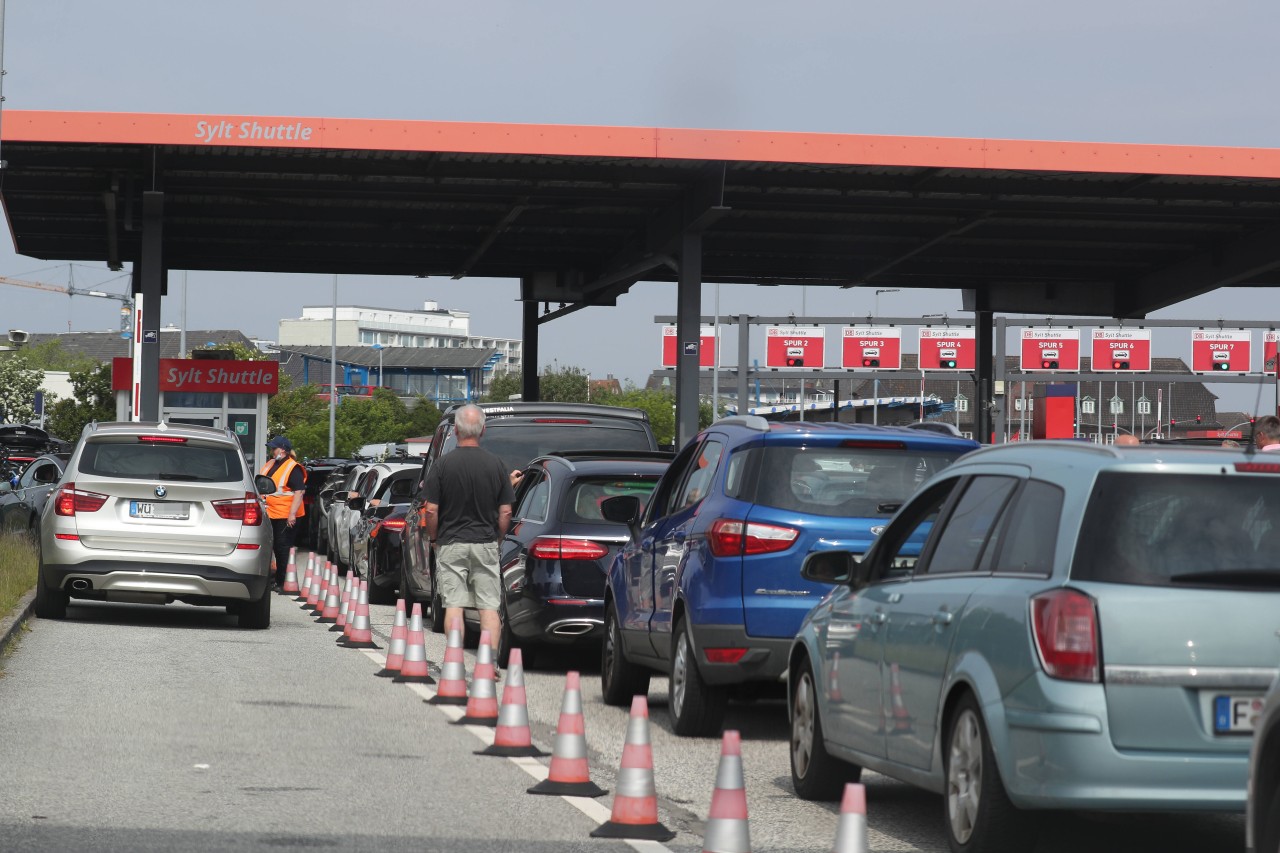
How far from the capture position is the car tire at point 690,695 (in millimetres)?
10570

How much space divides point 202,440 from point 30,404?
8620cm

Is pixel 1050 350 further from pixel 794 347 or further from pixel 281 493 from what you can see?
pixel 281 493

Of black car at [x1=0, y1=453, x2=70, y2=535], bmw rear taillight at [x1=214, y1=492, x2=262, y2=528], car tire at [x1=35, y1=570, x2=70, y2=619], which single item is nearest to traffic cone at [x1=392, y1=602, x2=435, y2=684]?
bmw rear taillight at [x1=214, y1=492, x2=262, y2=528]

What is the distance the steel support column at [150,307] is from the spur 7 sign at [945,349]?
38.0 meters

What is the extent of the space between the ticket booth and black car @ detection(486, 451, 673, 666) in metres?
21.7

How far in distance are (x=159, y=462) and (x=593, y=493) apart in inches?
191

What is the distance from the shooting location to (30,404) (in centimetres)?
9912

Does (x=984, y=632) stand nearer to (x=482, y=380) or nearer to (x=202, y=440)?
(x=202, y=440)

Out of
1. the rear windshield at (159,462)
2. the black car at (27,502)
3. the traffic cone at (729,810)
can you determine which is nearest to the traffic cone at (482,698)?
the traffic cone at (729,810)

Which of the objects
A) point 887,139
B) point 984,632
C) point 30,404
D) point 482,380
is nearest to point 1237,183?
point 887,139

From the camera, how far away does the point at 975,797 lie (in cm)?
673

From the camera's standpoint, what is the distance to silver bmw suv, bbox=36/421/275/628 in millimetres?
16469

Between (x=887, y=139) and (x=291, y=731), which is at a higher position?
(x=887, y=139)

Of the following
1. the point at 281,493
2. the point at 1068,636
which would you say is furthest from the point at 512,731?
the point at 281,493
